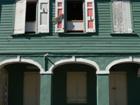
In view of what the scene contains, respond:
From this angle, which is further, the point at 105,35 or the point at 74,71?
the point at 74,71

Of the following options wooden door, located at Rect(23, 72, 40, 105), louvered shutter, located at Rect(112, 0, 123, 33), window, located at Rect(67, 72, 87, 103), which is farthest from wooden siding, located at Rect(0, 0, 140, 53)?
wooden door, located at Rect(23, 72, 40, 105)

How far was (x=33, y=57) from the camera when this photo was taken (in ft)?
58.6

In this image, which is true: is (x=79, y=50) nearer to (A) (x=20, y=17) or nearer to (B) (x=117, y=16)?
(B) (x=117, y=16)

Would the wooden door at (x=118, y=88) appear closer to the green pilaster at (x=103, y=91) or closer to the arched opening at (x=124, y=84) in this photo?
the arched opening at (x=124, y=84)

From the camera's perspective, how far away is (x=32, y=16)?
18.7 meters

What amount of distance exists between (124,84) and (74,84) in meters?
2.57

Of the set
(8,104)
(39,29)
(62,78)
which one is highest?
(39,29)

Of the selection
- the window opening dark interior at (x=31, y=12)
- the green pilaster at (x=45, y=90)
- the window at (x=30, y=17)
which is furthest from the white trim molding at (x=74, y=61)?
the window opening dark interior at (x=31, y=12)

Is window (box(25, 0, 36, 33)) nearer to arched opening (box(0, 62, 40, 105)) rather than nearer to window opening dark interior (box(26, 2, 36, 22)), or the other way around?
window opening dark interior (box(26, 2, 36, 22))

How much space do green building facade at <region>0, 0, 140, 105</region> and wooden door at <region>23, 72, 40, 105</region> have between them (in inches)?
40.9

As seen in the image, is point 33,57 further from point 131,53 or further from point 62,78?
point 131,53

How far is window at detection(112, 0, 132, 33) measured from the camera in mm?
17797

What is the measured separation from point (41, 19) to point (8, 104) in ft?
15.9

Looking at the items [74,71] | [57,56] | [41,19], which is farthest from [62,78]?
[41,19]
